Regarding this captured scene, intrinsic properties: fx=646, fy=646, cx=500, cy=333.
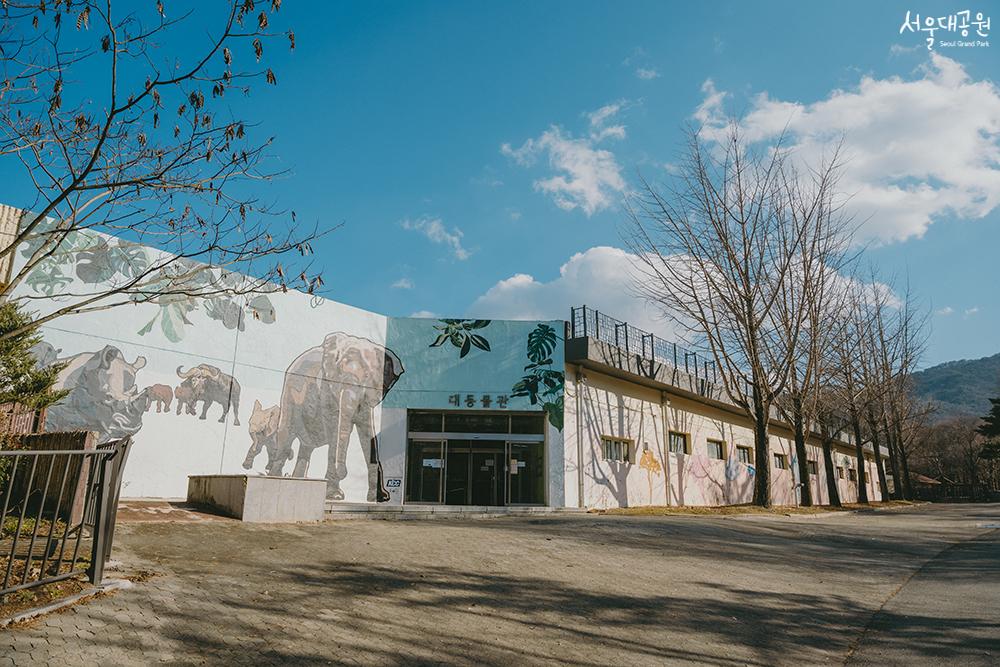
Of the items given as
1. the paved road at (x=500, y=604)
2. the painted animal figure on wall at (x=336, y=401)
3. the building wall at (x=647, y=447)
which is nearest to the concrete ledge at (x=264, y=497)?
the paved road at (x=500, y=604)

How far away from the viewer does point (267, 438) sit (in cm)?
1800

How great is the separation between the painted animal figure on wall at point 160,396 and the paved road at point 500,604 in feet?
22.8

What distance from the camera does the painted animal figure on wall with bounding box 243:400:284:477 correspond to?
57.9 ft

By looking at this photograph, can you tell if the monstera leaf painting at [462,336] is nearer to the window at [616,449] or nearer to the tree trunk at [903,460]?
the window at [616,449]

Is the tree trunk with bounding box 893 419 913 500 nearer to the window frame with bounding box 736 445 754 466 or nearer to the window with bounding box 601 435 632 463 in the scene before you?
the window frame with bounding box 736 445 754 466

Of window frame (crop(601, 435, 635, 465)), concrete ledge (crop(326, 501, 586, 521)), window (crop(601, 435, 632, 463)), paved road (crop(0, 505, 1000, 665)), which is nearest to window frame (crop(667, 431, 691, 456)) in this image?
window frame (crop(601, 435, 635, 465))

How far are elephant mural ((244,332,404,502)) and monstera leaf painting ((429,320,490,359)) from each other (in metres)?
1.74

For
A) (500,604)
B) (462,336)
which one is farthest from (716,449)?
(500,604)

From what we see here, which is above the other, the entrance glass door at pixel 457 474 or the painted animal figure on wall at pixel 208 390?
the painted animal figure on wall at pixel 208 390

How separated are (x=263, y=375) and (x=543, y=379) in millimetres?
8755

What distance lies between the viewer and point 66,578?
5133mm

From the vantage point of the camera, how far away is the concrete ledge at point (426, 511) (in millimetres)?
14820

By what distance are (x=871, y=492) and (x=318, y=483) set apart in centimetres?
5525

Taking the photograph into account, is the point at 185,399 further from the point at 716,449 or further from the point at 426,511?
the point at 716,449
